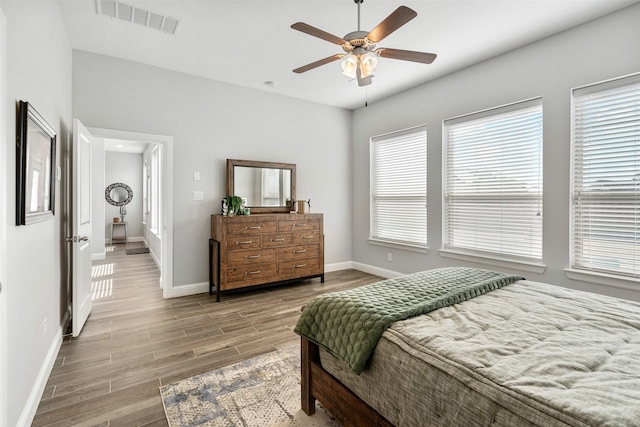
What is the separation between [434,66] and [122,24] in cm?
328

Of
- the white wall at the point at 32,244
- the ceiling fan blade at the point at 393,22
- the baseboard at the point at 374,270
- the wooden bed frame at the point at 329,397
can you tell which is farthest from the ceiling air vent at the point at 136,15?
the baseboard at the point at 374,270

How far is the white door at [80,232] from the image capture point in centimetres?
280

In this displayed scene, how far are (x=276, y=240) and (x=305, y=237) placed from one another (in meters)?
0.47

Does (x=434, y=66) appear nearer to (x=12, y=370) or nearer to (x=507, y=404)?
(x=507, y=404)

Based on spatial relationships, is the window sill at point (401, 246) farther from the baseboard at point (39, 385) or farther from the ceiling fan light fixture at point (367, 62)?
the baseboard at point (39, 385)

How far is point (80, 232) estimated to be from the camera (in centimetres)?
292

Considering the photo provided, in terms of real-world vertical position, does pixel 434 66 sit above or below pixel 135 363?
above

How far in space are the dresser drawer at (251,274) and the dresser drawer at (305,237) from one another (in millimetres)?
480

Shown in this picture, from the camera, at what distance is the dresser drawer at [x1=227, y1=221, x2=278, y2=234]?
3.89m

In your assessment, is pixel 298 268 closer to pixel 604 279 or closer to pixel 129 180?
pixel 604 279

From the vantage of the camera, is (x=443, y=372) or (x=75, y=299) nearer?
(x=443, y=372)

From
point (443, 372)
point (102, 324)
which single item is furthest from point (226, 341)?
point (443, 372)

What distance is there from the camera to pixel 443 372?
1.09m

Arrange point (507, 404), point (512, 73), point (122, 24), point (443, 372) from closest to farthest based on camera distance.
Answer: point (507, 404) < point (443, 372) < point (122, 24) < point (512, 73)
